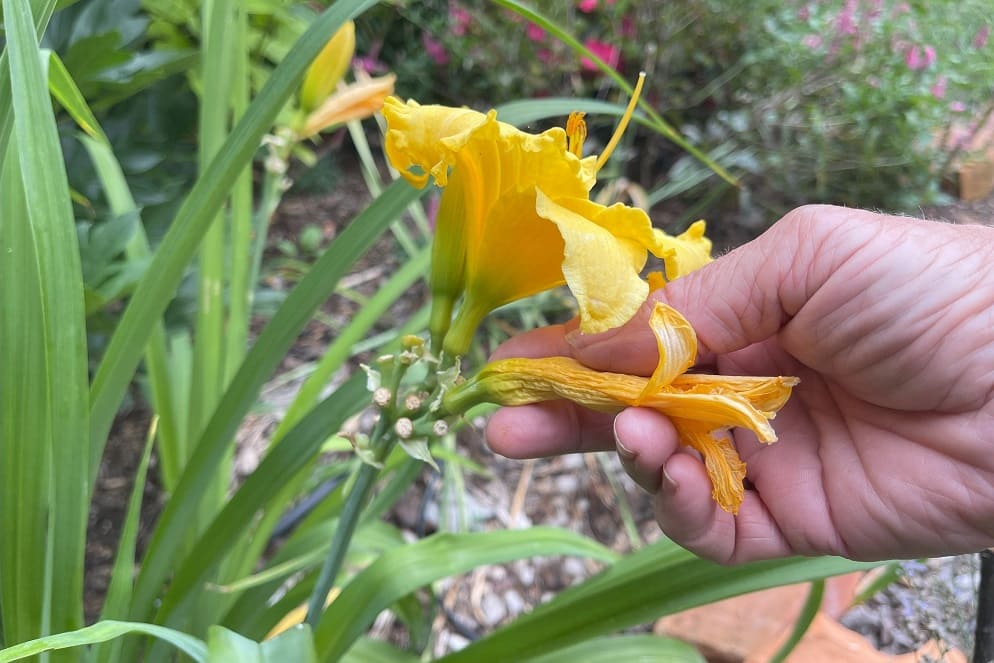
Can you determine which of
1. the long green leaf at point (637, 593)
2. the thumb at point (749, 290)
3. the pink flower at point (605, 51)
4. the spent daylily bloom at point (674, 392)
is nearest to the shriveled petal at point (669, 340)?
the spent daylily bloom at point (674, 392)

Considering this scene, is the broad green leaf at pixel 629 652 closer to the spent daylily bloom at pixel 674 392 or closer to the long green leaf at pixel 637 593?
the long green leaf at pixel 637 593

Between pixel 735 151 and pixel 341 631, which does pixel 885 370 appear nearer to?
pixel 341 631

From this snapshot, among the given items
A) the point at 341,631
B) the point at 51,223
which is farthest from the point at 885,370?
the point at 51,223

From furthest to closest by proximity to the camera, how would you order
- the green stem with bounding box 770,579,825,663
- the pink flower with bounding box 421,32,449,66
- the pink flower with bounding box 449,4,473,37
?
the pink flower with bounding box 421,32,449,66
the pink flower with bounding box 449,4,473,37
the green stem with bounding box 770,579,825,663

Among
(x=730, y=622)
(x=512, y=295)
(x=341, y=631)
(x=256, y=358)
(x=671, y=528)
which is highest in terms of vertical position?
(x=512, y=295)

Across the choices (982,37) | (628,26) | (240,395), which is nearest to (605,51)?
(628,26)

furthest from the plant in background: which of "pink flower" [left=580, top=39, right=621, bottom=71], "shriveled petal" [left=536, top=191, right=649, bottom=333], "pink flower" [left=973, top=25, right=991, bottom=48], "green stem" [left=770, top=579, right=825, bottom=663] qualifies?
"pink flower" [left=973, top=25, right=991, bottom=48]

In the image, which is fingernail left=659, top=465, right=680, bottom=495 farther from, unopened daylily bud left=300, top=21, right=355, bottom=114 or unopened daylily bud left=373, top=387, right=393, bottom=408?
unopened daylily bud left=300, top=21, right=355, bottom=114
